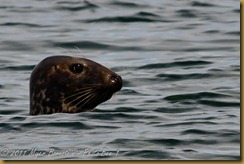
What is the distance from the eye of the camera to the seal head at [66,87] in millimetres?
15445

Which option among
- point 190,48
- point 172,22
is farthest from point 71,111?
point 172,22

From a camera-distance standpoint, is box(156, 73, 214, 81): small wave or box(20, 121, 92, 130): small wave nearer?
box(20, 121, 92, 130): small wave

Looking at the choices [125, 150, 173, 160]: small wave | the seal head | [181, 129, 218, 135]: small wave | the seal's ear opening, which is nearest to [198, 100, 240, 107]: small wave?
the seal head

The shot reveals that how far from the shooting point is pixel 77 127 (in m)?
14.6

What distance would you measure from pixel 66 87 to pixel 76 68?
29 centimetres

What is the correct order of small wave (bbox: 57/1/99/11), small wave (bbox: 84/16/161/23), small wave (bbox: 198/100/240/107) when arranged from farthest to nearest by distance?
1. small wave (bbox: 57/1/99/11)
2. small wave (bbox: 84/16/161/23)
3. small wave (bbox: 198/100/240/107)

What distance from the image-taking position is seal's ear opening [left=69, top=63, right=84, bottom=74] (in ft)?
51.2

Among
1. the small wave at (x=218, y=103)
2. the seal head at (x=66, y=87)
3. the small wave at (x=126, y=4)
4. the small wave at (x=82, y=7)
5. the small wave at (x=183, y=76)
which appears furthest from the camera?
the small wave at (x=126, y=4)

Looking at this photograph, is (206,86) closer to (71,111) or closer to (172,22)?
(71,111)

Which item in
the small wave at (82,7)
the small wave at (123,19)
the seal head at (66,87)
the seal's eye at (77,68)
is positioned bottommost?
the small wave at (123,19)

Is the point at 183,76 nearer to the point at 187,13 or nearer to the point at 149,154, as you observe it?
the point at 149,154

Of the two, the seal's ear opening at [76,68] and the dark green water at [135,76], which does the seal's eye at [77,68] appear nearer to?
the seal's ear opening at [76,68]

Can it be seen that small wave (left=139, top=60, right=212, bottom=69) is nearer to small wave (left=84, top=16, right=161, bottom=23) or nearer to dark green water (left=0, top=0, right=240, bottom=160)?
dark green water (left=0, top=0, right=240, bottom=160)

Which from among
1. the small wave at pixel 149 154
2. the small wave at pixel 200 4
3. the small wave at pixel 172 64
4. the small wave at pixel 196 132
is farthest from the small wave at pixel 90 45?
the small wave at pixel 149 154
